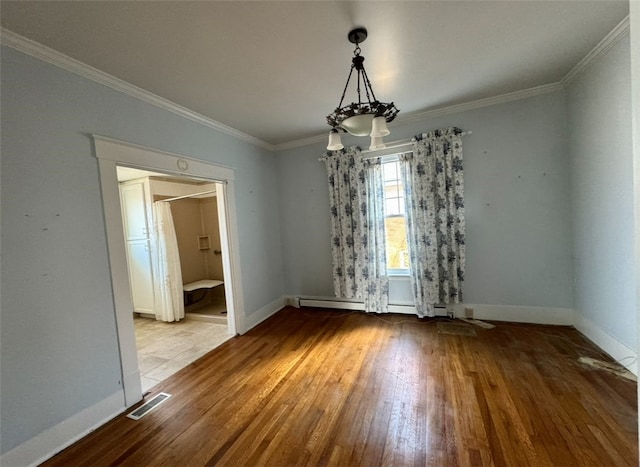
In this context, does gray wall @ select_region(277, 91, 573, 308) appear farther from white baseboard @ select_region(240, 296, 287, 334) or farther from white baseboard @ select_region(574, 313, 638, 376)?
white baseboard @ select_region(240, 296, 287, 334)

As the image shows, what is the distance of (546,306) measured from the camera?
123 inches

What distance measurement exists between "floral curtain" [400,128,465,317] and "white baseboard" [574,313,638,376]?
1.18 metres

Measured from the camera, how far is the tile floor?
8.92 feet

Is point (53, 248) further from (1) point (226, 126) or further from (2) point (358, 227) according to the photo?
(2) point (358, 227)

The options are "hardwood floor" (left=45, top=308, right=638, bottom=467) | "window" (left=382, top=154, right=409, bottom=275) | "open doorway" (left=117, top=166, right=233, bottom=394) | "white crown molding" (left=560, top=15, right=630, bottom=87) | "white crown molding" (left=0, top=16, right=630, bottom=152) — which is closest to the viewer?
"hardwood floor" (left=45, top=308, right=638, bottom=467)

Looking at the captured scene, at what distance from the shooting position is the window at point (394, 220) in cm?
372

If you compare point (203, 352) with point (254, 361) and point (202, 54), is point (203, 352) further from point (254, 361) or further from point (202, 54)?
point (202, 54)

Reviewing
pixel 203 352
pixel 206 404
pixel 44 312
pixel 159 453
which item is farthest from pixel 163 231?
pixel 159 453

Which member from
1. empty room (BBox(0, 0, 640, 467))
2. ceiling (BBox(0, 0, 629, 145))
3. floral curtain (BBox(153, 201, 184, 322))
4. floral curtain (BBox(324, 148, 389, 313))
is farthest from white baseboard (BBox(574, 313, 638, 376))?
floral curtain (BBox(153, 201, 184, 322))

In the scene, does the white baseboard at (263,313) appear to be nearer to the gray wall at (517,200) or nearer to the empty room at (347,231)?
the empty room at (347,231)

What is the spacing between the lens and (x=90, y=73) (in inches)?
79.7

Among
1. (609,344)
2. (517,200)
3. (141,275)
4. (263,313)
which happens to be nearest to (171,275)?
Result: (141,275)

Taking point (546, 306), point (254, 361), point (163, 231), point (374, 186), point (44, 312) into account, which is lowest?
point (254, 361)

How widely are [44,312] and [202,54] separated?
6.85ft
